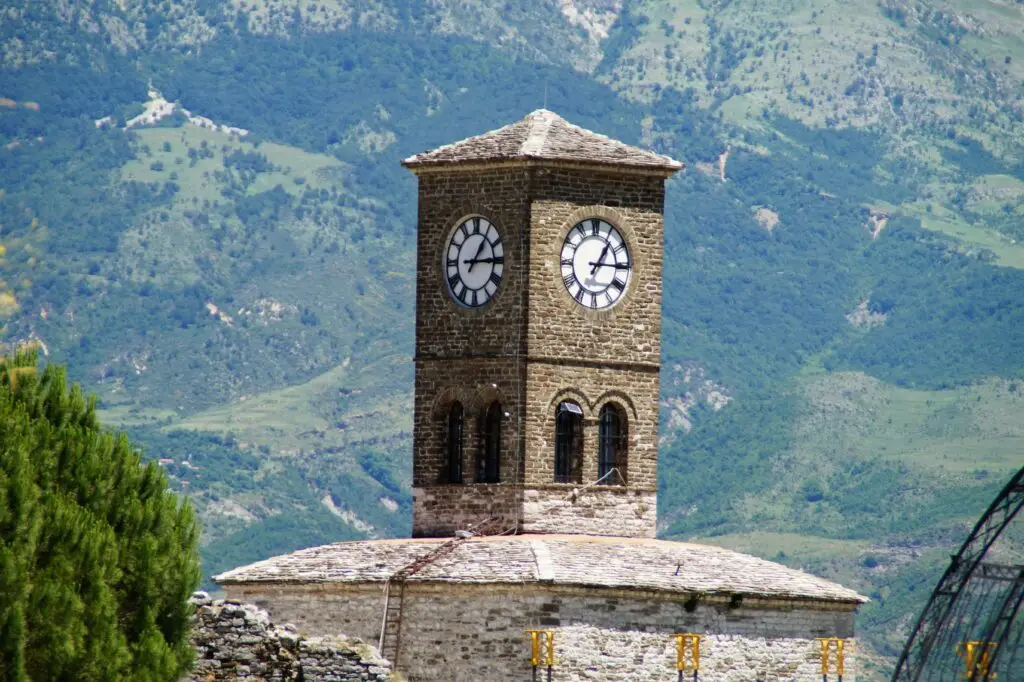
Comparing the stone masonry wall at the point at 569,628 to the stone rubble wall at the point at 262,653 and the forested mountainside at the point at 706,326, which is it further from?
the forested mountainside at the point at 706,326

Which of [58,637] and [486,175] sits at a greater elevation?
[486,175]

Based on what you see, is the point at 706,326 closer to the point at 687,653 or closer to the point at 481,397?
the point at 481,397

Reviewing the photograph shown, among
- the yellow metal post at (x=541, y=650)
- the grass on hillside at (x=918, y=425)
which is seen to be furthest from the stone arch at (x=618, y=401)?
the grass on hillside at (x=918, y=425)

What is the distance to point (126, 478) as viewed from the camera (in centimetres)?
4141

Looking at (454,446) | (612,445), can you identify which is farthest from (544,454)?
(454,446)

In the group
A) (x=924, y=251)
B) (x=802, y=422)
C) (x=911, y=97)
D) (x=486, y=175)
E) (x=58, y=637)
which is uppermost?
(x=911, y=97)

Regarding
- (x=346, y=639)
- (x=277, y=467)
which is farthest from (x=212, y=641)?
(x=277, y=467)

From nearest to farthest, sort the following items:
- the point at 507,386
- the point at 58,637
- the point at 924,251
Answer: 1. the point at 58,637
2. the point at 507,386
3. the point at 924,251

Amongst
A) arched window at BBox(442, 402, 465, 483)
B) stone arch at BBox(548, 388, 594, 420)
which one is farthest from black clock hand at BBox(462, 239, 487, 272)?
stone arch at BBox(548, 388, 594, 420)

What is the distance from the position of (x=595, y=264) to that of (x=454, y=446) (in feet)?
14.2

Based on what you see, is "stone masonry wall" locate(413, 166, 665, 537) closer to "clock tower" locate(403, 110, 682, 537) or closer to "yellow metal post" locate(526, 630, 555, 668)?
"clock tower" locate(403, 110, 682, 537)

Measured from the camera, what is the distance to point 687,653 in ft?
164

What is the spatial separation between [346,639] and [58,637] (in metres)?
9.11

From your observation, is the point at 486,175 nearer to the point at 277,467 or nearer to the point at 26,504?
the point at 26,504
